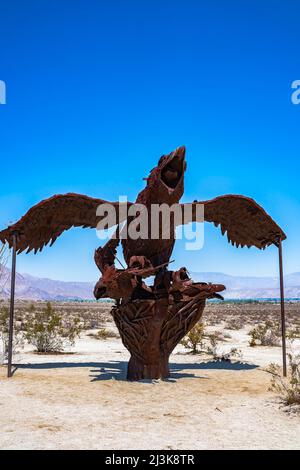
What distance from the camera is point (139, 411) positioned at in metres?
6.95

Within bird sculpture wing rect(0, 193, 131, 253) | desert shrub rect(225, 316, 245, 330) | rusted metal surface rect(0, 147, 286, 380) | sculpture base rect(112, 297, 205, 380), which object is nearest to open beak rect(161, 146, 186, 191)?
rusted metal surface rect(0, 147, 286, 380)

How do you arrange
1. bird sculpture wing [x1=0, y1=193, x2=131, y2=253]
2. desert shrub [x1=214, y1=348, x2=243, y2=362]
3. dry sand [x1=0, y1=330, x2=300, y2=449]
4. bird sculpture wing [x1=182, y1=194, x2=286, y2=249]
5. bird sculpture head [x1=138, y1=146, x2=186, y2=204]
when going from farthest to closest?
1. desert shrub [x1=214, y1=348, x2=243, y2=362]
2. bird sculpture wing [x1=182, y1=194, x2=286, y2=249]
3. bird sculpture wing [x1=0, y1=193, x2=131, y2=253]
4. bird sculpture head [x1=138, y1=146, x2=186, y2=204]
5. dry sand [x1=0, y1=330, x2=300, y2=449]

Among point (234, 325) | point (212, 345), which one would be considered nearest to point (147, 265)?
point (212, 345)

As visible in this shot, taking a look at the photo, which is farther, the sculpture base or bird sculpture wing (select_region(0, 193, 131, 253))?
bird sculpture wing (select_region(0, 193, 131, 253))

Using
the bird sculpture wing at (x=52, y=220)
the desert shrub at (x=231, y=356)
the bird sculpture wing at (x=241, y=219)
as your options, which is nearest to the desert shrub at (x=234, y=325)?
the desert shrub at (x=231, y=356)

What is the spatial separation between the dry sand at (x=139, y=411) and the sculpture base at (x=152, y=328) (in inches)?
15.3

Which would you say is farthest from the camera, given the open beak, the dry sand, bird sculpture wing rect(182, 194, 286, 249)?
bird sculpture wing rect(182, 194, 286, 249)

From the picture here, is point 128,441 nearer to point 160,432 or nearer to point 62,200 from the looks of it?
point 160,432

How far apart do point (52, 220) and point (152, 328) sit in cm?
320

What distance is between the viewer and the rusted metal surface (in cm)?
875

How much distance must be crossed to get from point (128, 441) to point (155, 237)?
179 inches

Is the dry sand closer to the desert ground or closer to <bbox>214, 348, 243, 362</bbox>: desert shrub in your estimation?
the desert ground

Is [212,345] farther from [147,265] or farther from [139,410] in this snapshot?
[139,410]

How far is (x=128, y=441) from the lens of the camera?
534 centimetres
